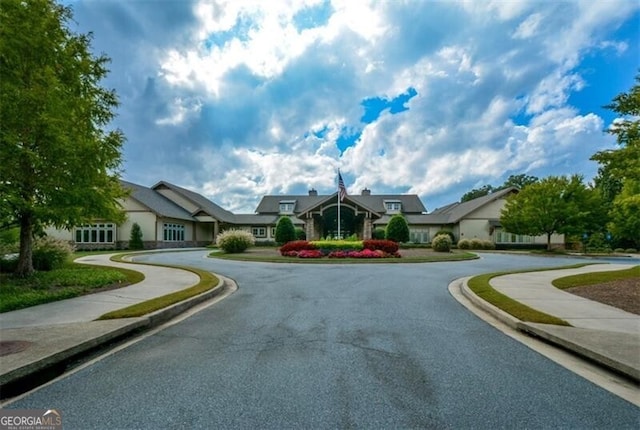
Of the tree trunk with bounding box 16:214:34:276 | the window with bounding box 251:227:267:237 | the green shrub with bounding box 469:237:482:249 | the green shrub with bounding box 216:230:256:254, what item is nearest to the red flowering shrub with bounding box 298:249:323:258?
the green shrub with bounding box 216:230:256:254

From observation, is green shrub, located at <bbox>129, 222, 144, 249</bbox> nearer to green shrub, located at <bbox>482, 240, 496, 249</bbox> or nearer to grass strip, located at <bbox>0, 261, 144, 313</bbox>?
grass strip, located at <bbox>0, 261, 144, 313</bbox>

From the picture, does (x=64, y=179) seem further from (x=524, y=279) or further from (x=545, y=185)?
(x=545, y=185)

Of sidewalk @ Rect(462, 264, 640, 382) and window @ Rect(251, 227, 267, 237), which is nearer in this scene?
sidewalk @ Rect(462, 264, 640, 382)

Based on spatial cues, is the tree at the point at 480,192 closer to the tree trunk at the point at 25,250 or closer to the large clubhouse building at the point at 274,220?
the large clubhouse building at the point at 274,220


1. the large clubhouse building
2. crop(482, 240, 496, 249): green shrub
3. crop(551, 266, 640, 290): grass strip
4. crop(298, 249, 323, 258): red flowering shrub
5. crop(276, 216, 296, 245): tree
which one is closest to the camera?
crop(551, 266, 640, 290): grass strip

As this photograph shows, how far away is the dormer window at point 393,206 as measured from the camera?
47656 mm

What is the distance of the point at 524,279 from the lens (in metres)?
12.2

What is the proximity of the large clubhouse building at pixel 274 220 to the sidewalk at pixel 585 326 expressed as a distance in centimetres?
2520

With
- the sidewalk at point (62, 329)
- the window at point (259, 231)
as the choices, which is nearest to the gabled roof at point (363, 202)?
the window at point (259, 231)

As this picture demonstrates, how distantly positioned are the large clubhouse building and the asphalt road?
27.1 metres

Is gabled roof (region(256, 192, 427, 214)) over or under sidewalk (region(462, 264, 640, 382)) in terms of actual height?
over

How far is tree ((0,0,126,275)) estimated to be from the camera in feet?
29.2

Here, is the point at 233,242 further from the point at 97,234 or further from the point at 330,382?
the point at 330,382

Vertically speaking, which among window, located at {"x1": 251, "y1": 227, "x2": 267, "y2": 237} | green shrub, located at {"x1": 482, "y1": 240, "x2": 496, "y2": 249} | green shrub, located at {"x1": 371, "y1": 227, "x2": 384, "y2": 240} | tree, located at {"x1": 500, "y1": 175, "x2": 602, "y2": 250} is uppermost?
tree, located at {"x1": 500, "y1": 175, "x2": 602, "y2": 250}
